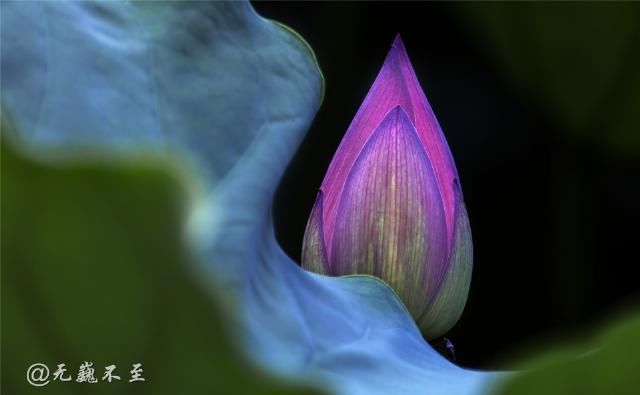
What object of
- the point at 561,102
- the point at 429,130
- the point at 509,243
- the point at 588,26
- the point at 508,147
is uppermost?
the point at 429,130

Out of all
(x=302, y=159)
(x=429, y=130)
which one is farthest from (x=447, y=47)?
(x=429, y=130)

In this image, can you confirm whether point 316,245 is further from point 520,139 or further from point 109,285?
point 520,139

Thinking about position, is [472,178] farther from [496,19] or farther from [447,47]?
[496,19]

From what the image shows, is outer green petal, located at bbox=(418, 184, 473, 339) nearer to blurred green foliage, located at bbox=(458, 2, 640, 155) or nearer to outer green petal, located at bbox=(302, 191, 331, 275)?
outer green petal, located at bbox=(302, 191, 331, 275)

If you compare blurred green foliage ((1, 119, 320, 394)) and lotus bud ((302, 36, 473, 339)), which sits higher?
blurred green foliage ((1, 119, 320, 394))

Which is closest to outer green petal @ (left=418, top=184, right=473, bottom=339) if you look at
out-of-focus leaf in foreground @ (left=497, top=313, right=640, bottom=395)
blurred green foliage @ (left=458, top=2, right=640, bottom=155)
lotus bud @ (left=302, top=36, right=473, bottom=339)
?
lotus bud @ (left=302, top=36, right=473, bottom=339)

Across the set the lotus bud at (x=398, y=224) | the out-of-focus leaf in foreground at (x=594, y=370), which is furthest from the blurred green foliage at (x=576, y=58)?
the out-of-focus leaf in foreground at (x=594, y=370)
